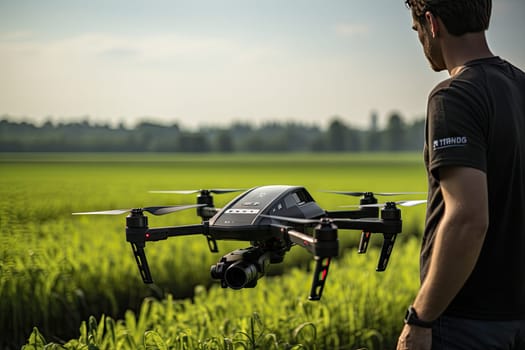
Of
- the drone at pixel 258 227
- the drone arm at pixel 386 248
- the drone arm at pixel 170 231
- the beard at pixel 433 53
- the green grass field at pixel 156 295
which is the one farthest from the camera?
the green grass field at pixel 156 295

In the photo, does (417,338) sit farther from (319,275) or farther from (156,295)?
(156,295)

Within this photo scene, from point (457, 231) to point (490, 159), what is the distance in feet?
0.94

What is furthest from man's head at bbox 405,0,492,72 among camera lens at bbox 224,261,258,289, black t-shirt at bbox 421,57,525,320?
camera lens at bbox 224,261,258,289

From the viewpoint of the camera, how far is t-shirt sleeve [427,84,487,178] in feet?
6.18

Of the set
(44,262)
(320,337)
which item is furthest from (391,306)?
(44,262)

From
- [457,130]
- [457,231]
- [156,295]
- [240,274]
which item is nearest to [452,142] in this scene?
[457,130]

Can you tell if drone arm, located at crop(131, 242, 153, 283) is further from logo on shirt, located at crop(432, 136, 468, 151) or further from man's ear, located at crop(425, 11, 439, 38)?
man's ear, located at crop(425, 11, 439, 38)

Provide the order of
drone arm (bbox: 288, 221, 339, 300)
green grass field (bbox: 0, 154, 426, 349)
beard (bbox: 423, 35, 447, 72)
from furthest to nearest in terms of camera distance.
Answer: green grass field (bbox: 0, 154, 426, 349) → beard (bbox: 423, 35, 447, 72) → drone arm (bbox: 288, 221, 339, 300)

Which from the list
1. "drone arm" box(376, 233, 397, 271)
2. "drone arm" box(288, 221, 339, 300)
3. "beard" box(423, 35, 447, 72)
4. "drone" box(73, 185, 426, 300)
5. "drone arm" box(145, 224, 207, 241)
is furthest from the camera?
"drone arm" box(376, 233, 397, 271)

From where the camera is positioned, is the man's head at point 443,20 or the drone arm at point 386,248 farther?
the drone arm at point 386,248

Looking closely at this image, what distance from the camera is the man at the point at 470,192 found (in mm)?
1881

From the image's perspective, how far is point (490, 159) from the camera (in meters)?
1.99

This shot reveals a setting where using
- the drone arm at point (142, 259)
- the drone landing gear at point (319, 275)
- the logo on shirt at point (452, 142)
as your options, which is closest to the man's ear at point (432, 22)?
the logo on shirt at point (452, 142)

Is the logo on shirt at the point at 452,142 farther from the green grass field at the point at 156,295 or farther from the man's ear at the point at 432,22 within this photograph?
the green grass field at the point at 156,295
